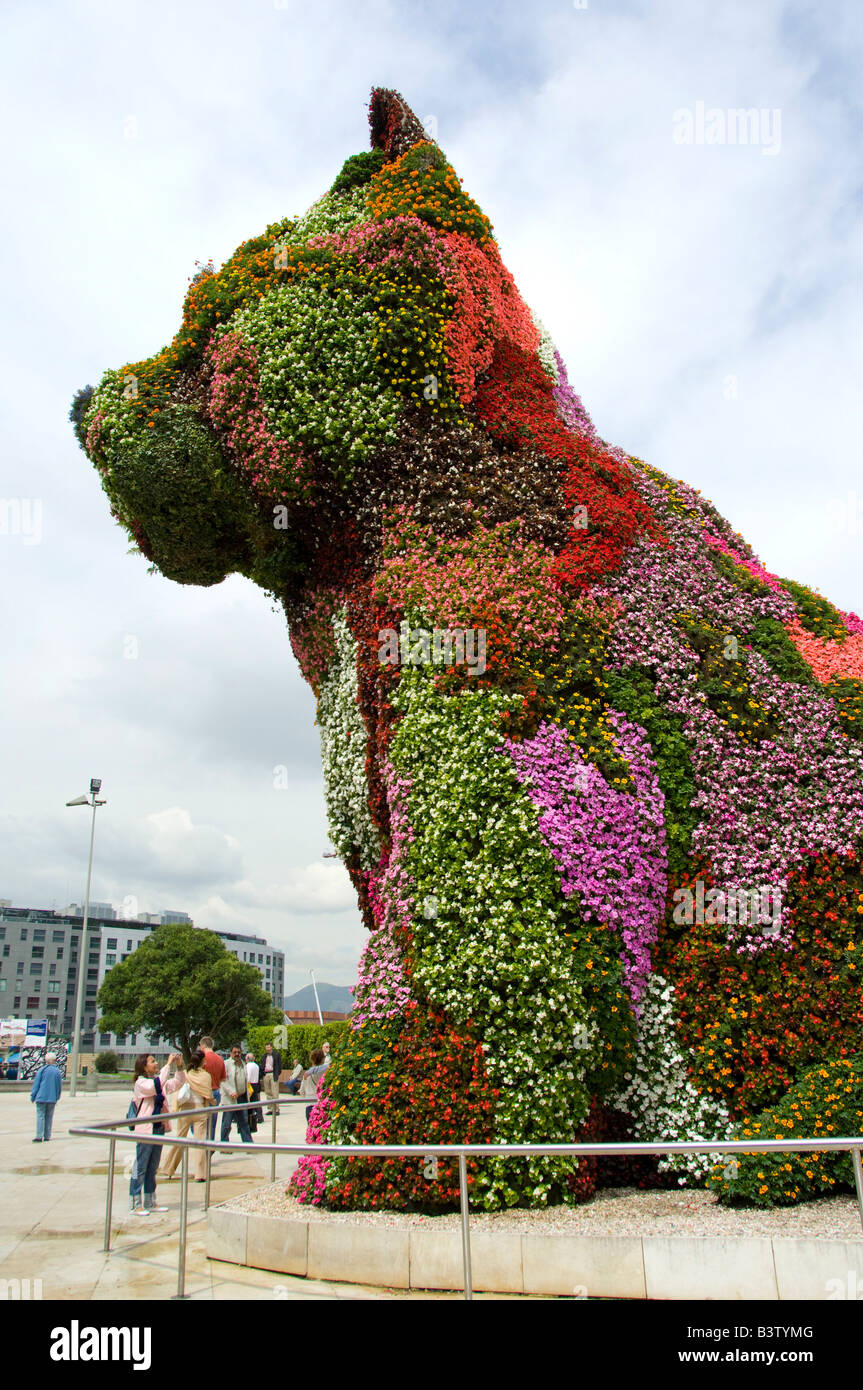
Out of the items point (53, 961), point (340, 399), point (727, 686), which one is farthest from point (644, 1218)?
point (53, 961)

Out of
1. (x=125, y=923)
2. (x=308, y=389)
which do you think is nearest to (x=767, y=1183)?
(x=308, y=389)

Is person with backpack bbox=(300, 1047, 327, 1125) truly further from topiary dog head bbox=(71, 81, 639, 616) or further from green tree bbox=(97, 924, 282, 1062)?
green tree bbox=(97, 924, 282, 1062)

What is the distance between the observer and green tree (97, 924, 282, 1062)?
187 feet

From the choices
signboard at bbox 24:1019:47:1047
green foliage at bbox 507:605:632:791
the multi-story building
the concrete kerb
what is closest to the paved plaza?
the concrete kerb

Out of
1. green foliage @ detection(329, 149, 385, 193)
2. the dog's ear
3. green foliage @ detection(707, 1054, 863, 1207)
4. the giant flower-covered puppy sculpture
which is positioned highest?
the dog's ear

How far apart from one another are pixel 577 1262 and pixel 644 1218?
158 cm

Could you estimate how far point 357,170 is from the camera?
13.7 metres

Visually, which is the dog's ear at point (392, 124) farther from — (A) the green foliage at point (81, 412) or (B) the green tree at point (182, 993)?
(B) the green tree at point (182, 993)

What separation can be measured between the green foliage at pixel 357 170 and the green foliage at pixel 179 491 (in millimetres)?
4437

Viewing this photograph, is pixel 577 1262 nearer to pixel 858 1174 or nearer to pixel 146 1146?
pixel 858 1174

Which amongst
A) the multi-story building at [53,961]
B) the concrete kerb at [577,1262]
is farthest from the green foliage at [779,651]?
the multi-story building at [53,961]

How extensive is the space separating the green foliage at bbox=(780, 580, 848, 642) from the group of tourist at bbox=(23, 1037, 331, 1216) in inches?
323

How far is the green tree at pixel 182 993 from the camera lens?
57.1m
